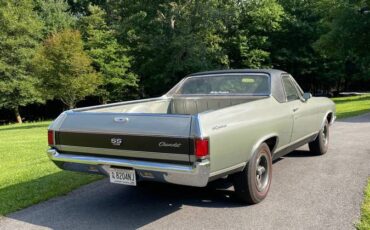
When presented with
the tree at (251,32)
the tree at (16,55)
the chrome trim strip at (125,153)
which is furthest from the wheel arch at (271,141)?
the tree at (251,32)

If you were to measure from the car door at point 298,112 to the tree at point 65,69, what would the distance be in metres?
24.0

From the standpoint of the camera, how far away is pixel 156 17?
1257 inches

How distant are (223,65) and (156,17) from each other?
7.08 meters

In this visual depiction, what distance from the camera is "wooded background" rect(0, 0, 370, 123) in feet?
94.7

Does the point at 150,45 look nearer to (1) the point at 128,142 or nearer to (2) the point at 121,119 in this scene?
(2) the point at 121,119

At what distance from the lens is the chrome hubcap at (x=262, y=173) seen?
5160 millimetres

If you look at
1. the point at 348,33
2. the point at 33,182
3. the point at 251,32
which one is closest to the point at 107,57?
the point at 251,32

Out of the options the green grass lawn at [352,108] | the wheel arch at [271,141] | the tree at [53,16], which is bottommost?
the green grass lawn at [352,108]

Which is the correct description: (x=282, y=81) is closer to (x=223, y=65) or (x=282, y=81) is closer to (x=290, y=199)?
(x=290, y=199)

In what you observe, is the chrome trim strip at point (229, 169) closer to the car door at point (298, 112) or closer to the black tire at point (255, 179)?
the black tire at point (255, 179)

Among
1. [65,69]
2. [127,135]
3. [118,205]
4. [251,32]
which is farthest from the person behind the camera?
[251,32]

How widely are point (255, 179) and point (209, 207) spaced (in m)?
0.68

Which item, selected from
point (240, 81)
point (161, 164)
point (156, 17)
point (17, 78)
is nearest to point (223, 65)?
point (156, 17)

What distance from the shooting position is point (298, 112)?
6340 millimetres
